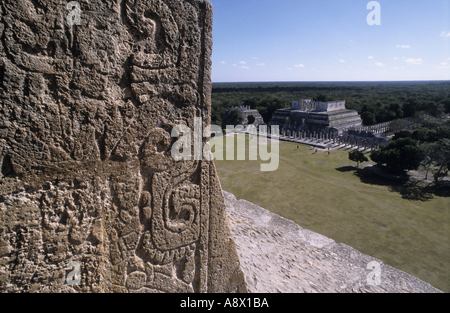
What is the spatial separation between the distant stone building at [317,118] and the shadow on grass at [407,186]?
1030 cm

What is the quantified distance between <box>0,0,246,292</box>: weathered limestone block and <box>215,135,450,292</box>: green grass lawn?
22.9 feet

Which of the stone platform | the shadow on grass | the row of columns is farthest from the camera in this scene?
the row of columns

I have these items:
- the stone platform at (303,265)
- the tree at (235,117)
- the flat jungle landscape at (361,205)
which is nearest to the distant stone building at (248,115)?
the tree at (235,117)

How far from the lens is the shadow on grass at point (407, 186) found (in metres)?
12.1

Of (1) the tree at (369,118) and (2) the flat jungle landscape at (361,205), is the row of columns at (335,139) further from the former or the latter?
(1) the tree at (369,118)

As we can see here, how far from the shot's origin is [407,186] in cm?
1316

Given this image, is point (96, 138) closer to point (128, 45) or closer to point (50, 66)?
point (50, 66)

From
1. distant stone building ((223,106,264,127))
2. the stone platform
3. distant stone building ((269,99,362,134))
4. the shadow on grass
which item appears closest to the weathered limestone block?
the stone platform

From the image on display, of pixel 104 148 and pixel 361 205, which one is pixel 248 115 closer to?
pixel 361 205

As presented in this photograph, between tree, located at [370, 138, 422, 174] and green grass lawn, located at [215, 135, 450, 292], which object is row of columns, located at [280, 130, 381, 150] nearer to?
green grass lawn, located at [215, 135, 450, 292]

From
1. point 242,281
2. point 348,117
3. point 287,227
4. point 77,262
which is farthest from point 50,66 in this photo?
point 348,117

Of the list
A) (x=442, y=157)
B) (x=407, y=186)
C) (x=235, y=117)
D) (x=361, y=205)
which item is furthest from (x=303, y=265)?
(x=235, y=117)

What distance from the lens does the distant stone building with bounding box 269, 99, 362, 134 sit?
1012 inches

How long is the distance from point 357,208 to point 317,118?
1732cm
